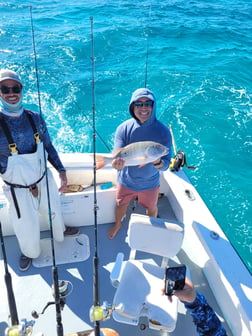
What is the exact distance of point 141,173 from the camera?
9.14 feet

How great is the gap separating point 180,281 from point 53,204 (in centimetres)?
144

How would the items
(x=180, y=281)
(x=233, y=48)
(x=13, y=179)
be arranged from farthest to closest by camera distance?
(x=233, y=48) → (x=13, y=179) → (x=180, y=281)

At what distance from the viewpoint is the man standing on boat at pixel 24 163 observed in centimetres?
224

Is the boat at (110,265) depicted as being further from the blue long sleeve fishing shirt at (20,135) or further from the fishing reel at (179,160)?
the blue long sleeve fishing shirt at (20,135)

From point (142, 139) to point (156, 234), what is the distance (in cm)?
89

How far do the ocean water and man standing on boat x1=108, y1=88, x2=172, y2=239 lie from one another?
4.90ft

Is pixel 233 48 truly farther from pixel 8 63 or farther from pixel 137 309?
pixel 137 309

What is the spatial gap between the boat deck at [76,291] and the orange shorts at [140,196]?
0.49 metres

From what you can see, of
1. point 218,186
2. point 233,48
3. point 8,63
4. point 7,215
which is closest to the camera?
point 7,215

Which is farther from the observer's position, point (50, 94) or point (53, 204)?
point (50, 94)

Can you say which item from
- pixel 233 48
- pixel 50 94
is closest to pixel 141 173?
pixel 50 94

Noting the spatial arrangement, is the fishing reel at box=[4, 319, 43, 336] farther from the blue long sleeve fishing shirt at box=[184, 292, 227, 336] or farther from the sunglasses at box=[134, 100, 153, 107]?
the sunglasses at box=[134, 100, 153, 107]

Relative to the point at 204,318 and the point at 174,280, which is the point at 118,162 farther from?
the point at 204,318

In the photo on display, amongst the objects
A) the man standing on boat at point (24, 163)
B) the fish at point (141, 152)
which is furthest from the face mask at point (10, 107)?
the fish at point (141, 152)
